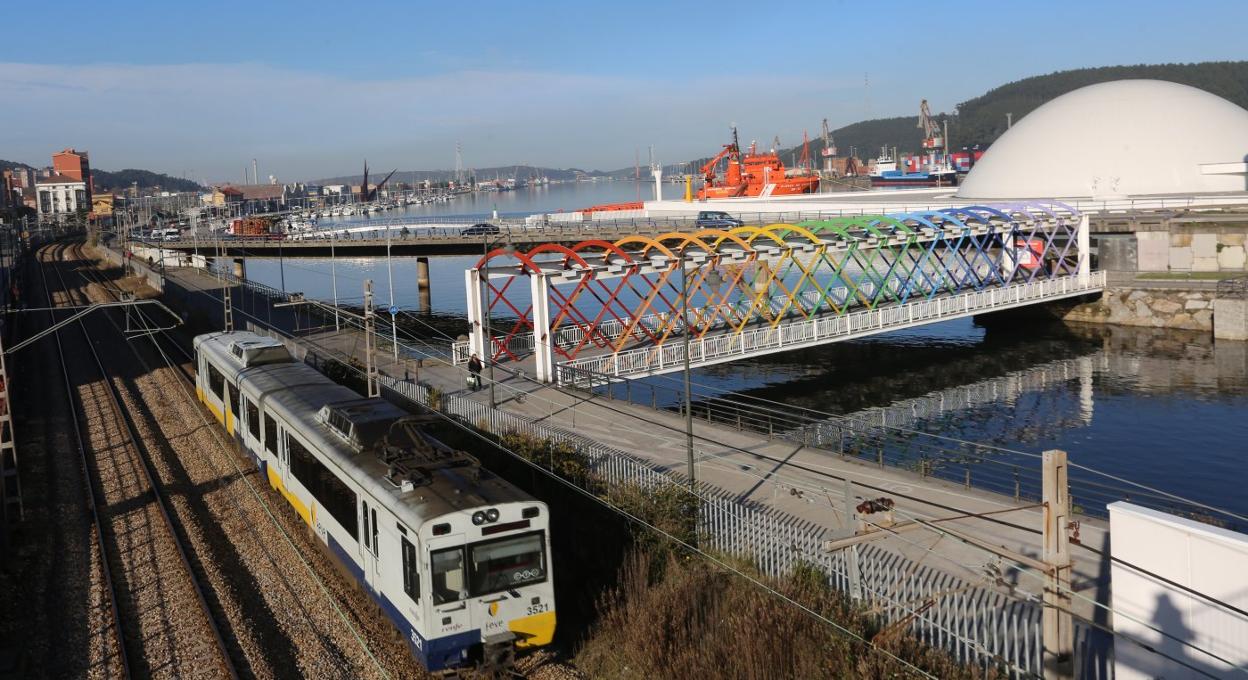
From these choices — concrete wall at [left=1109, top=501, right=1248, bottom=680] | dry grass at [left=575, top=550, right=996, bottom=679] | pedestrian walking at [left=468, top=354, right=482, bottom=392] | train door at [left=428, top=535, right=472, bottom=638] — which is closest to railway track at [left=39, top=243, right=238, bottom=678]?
train door at [left=428, top=535, right=472, bottom=638]

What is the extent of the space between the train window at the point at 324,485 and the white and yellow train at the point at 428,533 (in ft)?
0.09

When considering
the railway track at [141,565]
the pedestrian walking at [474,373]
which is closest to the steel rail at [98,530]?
the railway track at [141,565]

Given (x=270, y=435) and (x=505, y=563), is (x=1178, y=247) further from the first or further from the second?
(x=505, y=563)

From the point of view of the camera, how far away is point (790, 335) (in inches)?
1361

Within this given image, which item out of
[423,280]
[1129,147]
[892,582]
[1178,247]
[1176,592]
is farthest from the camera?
[423,280]

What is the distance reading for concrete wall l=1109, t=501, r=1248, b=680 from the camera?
26.5 feet

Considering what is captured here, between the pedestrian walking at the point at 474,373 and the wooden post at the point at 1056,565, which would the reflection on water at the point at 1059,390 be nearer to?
the pedestrian walking at the point at 474,373

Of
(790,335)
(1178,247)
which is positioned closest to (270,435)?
(790,335)

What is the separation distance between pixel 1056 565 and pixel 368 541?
815cm

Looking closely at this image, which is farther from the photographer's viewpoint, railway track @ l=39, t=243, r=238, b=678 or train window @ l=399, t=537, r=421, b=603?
railway track @ l=39, t=243, r=238, b=678

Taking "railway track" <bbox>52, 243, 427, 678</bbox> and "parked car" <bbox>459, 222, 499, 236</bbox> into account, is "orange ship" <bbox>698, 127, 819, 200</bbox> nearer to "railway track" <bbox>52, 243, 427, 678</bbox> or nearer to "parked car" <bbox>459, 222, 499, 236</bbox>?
"parked car" <bbox>459, 222, 499, 236</bbox>

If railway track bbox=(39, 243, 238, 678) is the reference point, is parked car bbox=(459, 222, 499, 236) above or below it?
above

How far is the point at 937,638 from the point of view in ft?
36.3

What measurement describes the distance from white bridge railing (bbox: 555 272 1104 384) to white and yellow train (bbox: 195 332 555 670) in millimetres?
14730
